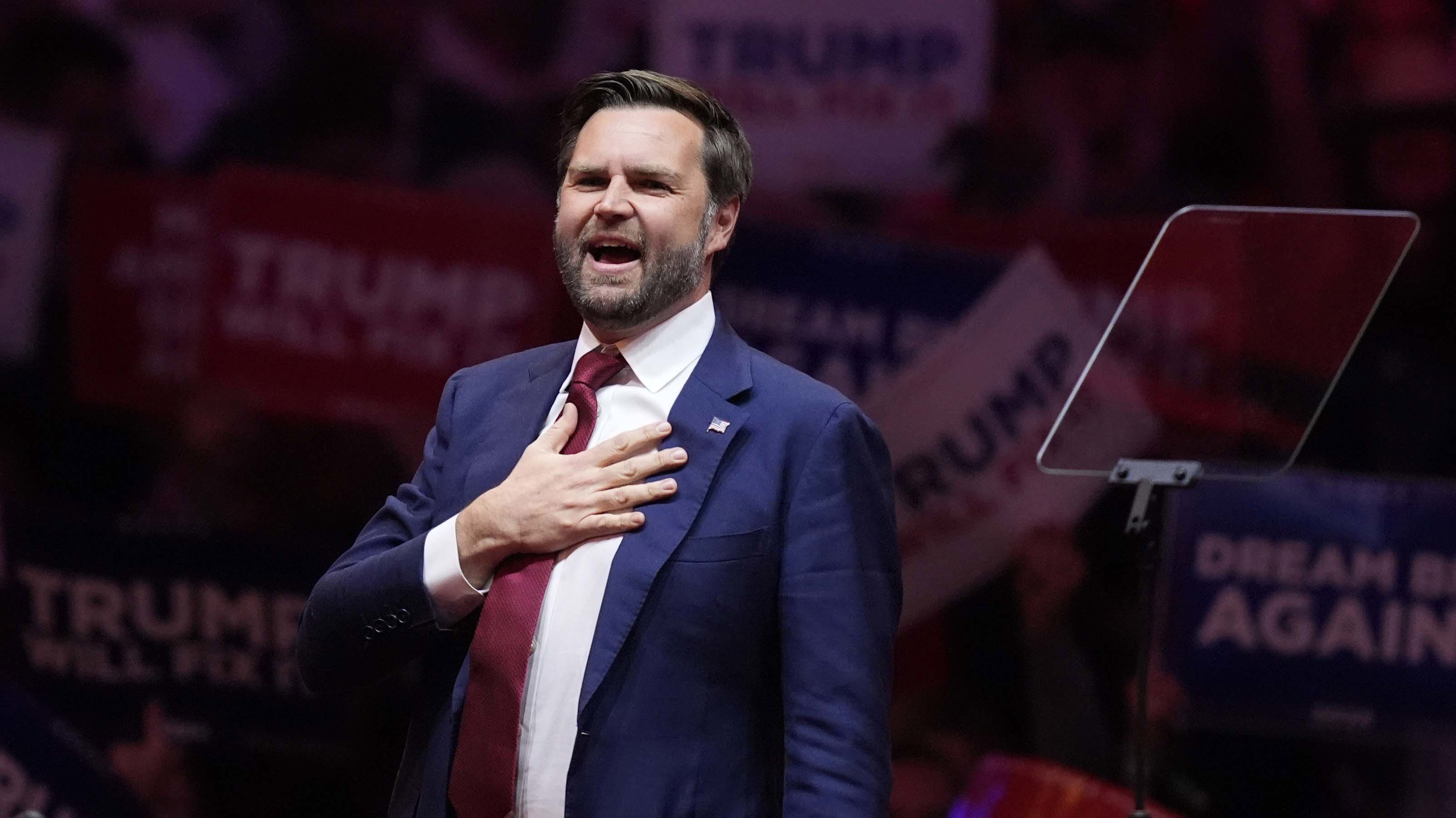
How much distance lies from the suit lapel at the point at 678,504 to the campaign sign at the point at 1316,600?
6.74 feet

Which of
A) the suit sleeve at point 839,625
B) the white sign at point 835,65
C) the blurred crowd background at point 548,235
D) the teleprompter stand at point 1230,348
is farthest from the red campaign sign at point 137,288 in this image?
the suit sleeve at point 839,625

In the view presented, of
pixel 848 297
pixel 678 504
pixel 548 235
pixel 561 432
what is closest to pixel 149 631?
pixel 548 235

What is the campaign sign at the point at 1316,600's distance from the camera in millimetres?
3605

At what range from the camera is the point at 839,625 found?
1.77 m

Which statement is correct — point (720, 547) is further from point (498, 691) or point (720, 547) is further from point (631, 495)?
point (498, 691)

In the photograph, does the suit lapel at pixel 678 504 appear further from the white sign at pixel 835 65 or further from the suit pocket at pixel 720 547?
the white sign at pixel 835 65

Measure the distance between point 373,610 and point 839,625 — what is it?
1.73 ft

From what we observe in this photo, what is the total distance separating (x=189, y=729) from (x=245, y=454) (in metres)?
0.94

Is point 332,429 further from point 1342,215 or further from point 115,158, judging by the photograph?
point 1342,215

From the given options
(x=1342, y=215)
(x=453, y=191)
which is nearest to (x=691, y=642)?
(x=1342, y=215)

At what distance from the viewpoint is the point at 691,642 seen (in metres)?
1.77

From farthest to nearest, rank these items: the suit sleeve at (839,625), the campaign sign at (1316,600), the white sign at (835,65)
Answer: the white sign at (835,65) → the campaign sign at (1316,600) → the suit sleeve at (839,625)

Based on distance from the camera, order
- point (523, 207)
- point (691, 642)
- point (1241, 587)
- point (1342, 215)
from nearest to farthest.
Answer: point (691, 642)
point (1342, 215)
point (1241, 587)
point (523, 207)

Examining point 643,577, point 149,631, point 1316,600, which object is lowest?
point 149,631
